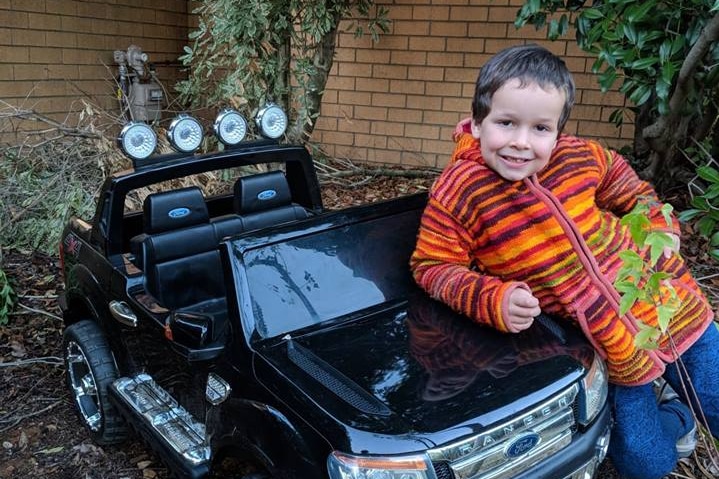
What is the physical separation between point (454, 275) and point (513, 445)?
0.66 meters

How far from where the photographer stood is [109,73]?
8.60 m

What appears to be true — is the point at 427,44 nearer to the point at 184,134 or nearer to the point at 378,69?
the point at 378,69

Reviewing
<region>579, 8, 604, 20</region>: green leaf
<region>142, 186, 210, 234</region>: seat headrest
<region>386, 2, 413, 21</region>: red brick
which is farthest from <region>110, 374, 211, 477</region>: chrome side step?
<region>386, 2, 413, 21</region>: red brick

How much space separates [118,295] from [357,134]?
17.7 feet

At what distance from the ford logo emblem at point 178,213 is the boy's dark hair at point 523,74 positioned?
1.61 m

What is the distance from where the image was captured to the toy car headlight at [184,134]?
3.11m

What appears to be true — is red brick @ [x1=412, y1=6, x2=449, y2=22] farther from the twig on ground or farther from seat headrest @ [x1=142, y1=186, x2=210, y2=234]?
the twig on ground

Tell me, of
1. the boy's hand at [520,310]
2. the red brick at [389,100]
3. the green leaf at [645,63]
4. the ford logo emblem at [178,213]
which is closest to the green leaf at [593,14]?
the green leaf at [645,63]

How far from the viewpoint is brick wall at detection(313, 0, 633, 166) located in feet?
22.7

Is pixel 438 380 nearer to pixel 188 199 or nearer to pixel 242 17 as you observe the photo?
pixel 188 199

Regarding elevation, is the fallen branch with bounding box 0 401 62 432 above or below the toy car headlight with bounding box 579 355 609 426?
below

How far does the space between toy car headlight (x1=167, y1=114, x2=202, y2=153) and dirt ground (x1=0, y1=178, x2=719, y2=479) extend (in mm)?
1601

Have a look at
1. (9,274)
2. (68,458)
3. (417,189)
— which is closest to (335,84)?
(417,189)

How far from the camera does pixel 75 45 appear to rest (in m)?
8.16
